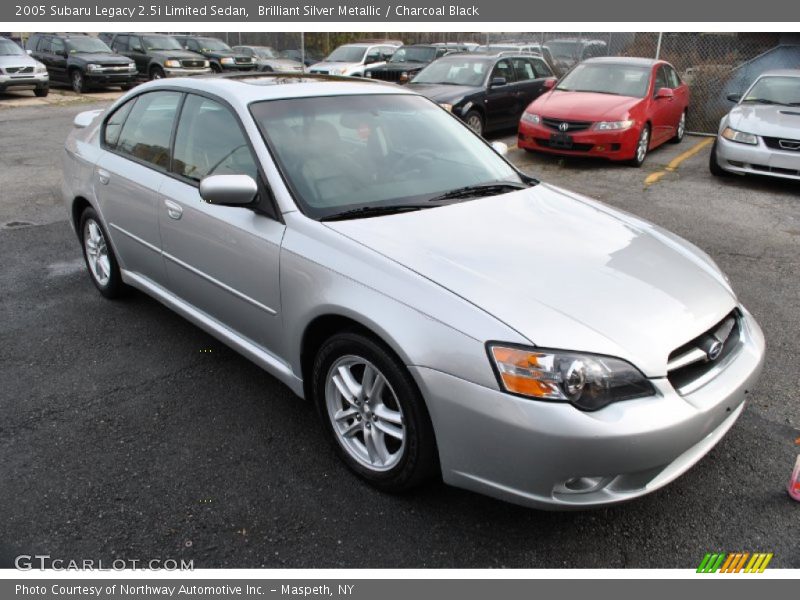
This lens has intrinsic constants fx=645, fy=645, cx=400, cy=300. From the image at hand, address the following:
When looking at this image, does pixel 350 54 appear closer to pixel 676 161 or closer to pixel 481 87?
pixel 481 87

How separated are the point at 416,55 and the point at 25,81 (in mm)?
10695

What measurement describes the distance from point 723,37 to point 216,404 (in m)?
14.6

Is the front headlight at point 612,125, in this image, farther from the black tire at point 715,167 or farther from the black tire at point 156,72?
the black tire at point 156,72

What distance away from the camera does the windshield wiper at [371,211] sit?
2.96 m

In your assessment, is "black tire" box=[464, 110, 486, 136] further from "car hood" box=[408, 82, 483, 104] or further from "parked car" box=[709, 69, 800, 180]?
"parked car" box=[709, 69, 800, 180]

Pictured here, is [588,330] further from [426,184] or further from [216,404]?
[216,404]

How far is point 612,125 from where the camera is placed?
927cm

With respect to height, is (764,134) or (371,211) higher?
(371,211)

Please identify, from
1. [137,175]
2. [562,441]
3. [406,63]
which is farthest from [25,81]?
[562,441]

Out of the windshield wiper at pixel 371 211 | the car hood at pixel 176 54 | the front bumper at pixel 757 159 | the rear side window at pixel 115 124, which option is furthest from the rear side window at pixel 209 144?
the car hood at pixel 176 54

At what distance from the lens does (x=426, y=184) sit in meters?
3.39

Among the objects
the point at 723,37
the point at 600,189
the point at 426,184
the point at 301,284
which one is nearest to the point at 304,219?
the point at 301,284

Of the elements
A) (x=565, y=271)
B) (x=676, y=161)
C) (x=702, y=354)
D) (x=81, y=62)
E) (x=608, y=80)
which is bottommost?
(x=676, y=161)

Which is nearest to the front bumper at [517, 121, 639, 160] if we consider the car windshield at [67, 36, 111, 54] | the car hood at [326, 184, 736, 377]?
the car hood at [326, 184, 736, 377]
